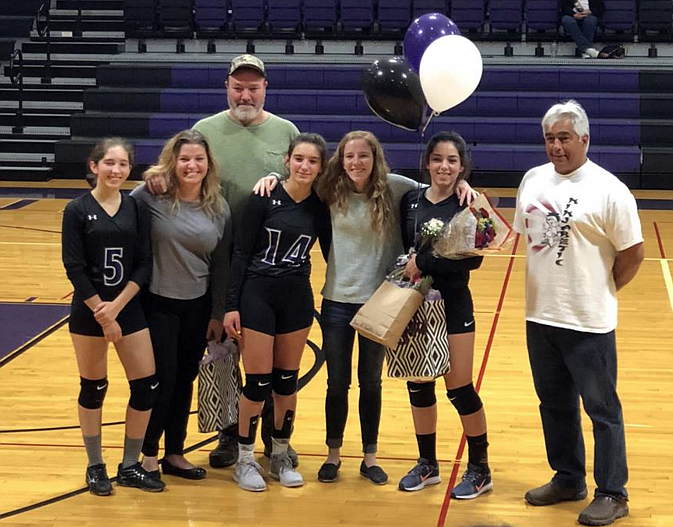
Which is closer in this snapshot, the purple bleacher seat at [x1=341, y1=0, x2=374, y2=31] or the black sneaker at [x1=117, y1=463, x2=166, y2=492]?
the black sneaker at [x1=117, y1=463, x2=166, y2=492]

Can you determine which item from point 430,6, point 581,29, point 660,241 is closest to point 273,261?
point 660,241

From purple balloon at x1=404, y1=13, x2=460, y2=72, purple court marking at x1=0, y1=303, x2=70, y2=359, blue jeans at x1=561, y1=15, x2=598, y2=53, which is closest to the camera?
purple balloon at x1=404, y1=13, x2=460, y2=72

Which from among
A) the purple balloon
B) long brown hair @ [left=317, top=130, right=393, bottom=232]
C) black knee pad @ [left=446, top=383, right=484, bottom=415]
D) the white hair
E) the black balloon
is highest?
the purple balloon

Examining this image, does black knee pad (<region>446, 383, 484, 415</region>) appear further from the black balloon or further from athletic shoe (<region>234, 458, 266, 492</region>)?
the black balloon

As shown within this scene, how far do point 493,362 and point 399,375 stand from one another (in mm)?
2120

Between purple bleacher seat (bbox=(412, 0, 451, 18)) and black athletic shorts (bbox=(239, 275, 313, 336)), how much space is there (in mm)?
11362

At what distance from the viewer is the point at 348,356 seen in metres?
4.25

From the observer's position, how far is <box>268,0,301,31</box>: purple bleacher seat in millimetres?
15375

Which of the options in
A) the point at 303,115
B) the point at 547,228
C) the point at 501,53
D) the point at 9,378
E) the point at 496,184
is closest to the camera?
the point at 547,228

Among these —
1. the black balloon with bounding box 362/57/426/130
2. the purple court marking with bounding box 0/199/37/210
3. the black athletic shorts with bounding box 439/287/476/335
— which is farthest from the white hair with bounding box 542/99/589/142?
the purple court marking with bounding box 0/199/37/210

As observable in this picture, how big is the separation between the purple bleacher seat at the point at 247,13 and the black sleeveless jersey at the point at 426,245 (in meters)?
11.8

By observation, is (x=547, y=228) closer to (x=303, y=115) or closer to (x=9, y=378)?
(x=9, y=378)

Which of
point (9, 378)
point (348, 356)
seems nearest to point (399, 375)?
point (348, 356)

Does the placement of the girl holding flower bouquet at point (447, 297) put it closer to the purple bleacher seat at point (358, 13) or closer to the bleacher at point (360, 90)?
the bleacher at point (360, 90)
